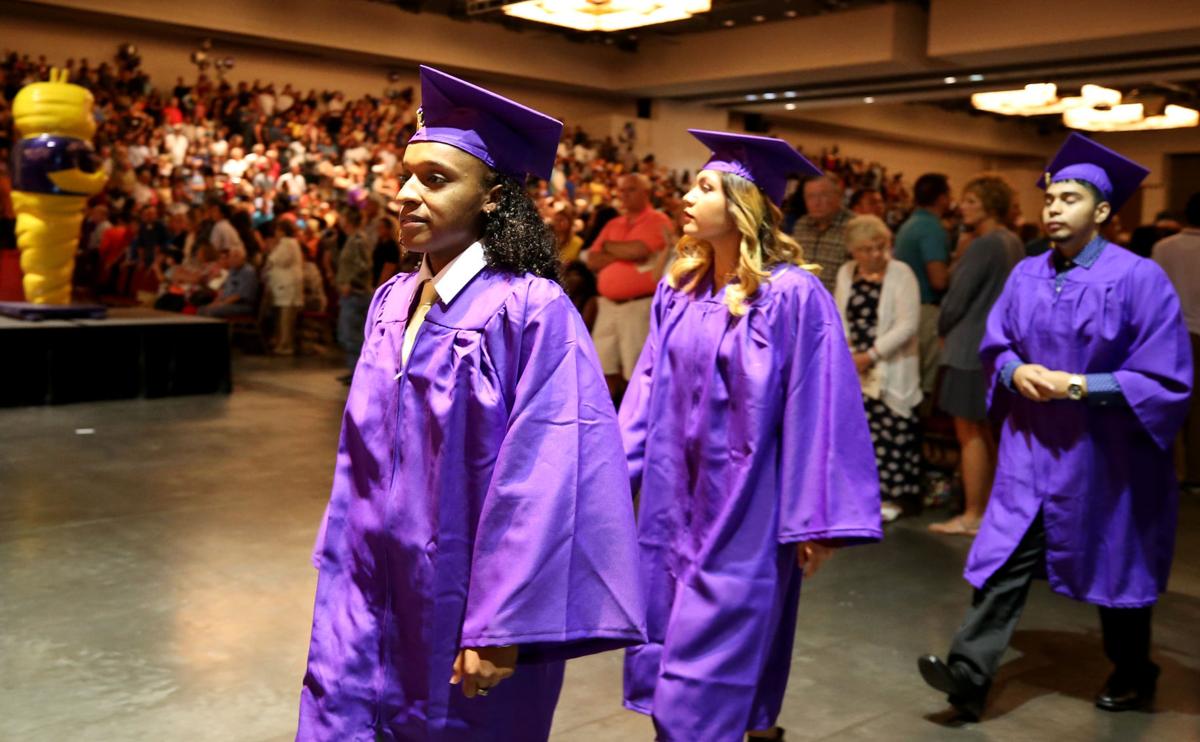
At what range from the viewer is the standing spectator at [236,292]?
40.2 feet

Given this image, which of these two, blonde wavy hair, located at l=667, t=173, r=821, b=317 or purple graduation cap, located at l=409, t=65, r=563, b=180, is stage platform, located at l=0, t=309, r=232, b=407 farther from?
purple graduation cap, located at l=409, t=65, r=563, b=180

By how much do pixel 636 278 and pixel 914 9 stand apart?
1169cm

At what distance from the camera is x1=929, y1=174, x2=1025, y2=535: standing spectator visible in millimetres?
5555

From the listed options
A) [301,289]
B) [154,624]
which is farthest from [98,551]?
[301,289]

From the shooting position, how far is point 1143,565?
137 inches

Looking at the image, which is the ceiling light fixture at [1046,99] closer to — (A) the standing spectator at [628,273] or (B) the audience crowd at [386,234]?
(B) the audience crowd at [386,234]

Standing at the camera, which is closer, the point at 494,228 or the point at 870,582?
the point at 494,228

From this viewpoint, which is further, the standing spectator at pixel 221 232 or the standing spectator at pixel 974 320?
the standing spectator at pixel 221 232

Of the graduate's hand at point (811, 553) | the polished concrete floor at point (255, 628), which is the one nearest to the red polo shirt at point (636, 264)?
the polished concrete floor at point (255, 628)

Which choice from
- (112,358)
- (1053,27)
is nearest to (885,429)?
(112,358)

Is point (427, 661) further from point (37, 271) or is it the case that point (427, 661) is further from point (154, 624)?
point (37, 271)

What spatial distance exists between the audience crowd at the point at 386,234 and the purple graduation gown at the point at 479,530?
2.17 metres

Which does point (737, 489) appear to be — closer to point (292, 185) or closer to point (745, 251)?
point (745, 251)

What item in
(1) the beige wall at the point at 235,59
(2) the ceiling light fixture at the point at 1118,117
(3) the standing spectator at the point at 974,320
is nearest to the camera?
(3) the standing spectator at the point at 974,320
